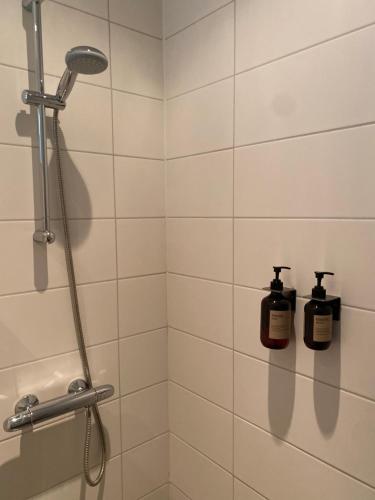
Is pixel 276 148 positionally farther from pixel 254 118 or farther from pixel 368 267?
pixel 368 267

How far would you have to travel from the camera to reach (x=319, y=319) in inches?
32.5

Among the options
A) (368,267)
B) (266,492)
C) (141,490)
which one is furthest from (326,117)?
(141,490)

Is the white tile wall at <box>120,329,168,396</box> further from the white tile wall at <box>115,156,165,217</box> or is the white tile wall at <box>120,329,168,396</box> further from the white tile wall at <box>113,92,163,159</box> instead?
the white tile wall at <box>113,92,163,159</box>

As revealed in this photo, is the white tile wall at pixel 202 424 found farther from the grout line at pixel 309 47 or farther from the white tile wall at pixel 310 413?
the grout line at pixel 309 47

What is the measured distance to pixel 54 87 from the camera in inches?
41.6

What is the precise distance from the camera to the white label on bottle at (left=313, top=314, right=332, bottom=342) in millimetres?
825

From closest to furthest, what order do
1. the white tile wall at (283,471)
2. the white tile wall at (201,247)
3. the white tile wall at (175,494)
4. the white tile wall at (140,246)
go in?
the white tile wall at (283,471) < the white tile wall at (201,247) < the white tile wall at (140,246) < the white tile wall at (175,494)

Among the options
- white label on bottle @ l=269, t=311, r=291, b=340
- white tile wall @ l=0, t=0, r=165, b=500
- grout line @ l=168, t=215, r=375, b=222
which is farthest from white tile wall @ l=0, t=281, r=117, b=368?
white label on bottle @ l=269, t=311, r=291, b=340

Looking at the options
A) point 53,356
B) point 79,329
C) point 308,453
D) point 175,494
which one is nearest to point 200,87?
point 79,329

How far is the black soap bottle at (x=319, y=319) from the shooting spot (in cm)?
83

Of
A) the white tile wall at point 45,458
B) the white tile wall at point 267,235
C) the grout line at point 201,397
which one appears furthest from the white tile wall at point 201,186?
the white tile wall at point 45,458

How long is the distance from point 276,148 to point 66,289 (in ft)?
2.40

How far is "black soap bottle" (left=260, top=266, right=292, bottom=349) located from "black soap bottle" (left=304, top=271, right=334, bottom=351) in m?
0.06

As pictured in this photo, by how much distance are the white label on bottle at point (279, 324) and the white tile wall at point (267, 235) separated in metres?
0.05
